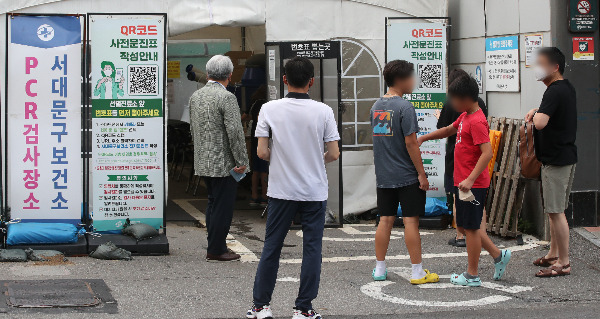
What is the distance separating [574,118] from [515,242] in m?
2.19

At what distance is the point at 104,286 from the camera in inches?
286

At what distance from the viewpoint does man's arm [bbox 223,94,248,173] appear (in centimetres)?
823

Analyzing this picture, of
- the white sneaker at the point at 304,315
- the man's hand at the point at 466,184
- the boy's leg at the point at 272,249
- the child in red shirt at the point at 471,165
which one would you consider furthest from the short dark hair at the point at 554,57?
the white sneaker at the point at 304,315

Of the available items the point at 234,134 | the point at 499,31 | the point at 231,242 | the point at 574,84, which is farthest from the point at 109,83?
the point at 574,84

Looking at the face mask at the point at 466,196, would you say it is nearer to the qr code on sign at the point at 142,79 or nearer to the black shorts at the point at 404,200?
the black shorts at the point at 404,200

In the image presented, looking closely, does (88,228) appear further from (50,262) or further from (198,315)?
(198,315)

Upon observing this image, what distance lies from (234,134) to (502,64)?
373 centimetres

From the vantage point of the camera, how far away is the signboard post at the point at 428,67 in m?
10.8

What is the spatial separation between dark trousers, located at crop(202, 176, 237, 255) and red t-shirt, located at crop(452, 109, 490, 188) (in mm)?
2128

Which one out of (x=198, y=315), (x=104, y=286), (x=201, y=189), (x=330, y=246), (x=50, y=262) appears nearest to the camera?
(x=198, y=315)

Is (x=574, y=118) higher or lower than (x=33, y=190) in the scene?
higher

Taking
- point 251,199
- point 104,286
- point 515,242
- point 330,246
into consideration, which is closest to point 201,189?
point 251,199

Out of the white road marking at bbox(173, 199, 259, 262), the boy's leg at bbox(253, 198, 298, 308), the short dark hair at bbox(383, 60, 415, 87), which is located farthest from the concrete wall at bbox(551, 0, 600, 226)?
the boy's leg at bbox(253, 198, 298, 308)

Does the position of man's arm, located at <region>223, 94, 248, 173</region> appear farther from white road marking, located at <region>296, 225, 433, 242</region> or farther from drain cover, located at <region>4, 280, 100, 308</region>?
white road marking, located at <region>296, 225, 433, 242</region>
